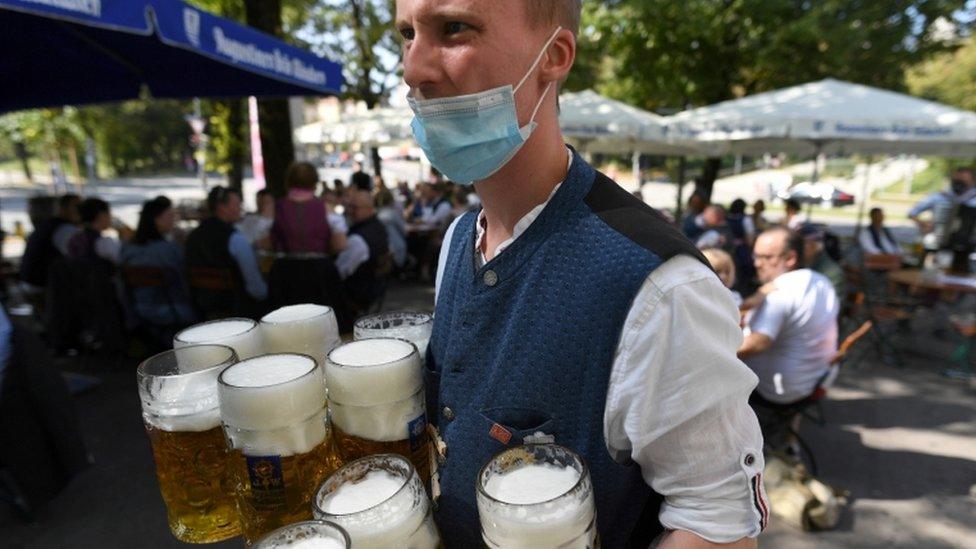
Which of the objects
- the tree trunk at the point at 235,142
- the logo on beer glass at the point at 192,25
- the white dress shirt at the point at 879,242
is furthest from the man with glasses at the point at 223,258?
the white dress shirt at the point at 879,242

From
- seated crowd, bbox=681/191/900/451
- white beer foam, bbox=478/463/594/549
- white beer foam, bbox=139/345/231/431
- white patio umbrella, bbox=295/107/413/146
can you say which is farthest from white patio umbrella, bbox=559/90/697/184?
white beer foam, bbox=478/463/594/549

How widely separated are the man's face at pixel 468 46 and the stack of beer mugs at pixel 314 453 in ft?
1.51

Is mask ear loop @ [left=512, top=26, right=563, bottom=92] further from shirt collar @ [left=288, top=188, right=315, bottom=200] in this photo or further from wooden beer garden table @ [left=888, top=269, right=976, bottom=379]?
wooden beer garden table @ [left=888, top=269, right=976, bottom=379]

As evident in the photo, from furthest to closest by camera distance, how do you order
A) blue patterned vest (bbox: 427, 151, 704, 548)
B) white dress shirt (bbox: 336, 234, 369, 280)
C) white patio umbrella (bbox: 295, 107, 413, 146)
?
white patio umbrella (bbox: 295, 107, 413, 146) → white dress shirt (bbox: 336, 234, 369, 280) → blue patterned vest (bbox: 427, 151, 704, 548)

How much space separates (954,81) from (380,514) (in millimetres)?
37937

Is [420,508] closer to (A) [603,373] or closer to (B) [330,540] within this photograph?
(B) [330,540]

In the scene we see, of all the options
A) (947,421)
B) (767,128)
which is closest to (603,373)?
(947,421)

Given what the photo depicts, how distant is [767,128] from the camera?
20.7 feet

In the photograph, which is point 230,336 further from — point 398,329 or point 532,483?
point 532,483

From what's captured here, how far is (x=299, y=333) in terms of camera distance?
3.62ft

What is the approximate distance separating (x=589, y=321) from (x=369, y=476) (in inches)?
15.7

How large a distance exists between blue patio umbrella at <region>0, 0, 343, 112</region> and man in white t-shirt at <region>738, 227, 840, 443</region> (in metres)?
3.77

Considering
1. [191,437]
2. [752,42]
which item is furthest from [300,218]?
[752,42]

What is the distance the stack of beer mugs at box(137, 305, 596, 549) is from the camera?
713 millimetres
